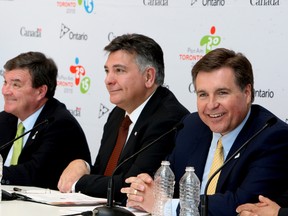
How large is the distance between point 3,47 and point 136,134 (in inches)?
123

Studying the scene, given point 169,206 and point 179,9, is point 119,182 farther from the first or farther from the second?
point 179,9

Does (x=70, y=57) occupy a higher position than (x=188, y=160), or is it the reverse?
(x=70, y=57)

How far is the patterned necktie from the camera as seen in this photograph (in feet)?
14.8

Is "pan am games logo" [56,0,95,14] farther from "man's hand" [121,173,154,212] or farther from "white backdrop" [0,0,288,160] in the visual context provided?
"man's hand" [121,173,154,212]

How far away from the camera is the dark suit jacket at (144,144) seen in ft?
13.4

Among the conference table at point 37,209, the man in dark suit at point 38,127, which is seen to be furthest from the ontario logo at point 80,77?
the conference table at point 37,209

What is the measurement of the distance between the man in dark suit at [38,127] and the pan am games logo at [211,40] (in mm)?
1116

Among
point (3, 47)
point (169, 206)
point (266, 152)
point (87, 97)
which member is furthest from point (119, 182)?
point (3, 47)

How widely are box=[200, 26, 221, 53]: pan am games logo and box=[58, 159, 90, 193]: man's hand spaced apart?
4.73ft

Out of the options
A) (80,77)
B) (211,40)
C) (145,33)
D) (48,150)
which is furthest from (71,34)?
(48,150)

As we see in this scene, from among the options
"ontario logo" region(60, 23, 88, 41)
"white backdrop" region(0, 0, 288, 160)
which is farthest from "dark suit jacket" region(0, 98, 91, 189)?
"ontario logo" region(60, 23, 88, 41)

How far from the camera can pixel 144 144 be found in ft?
13.9

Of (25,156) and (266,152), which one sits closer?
(266,152)

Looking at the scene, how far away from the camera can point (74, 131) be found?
5.06 meters
